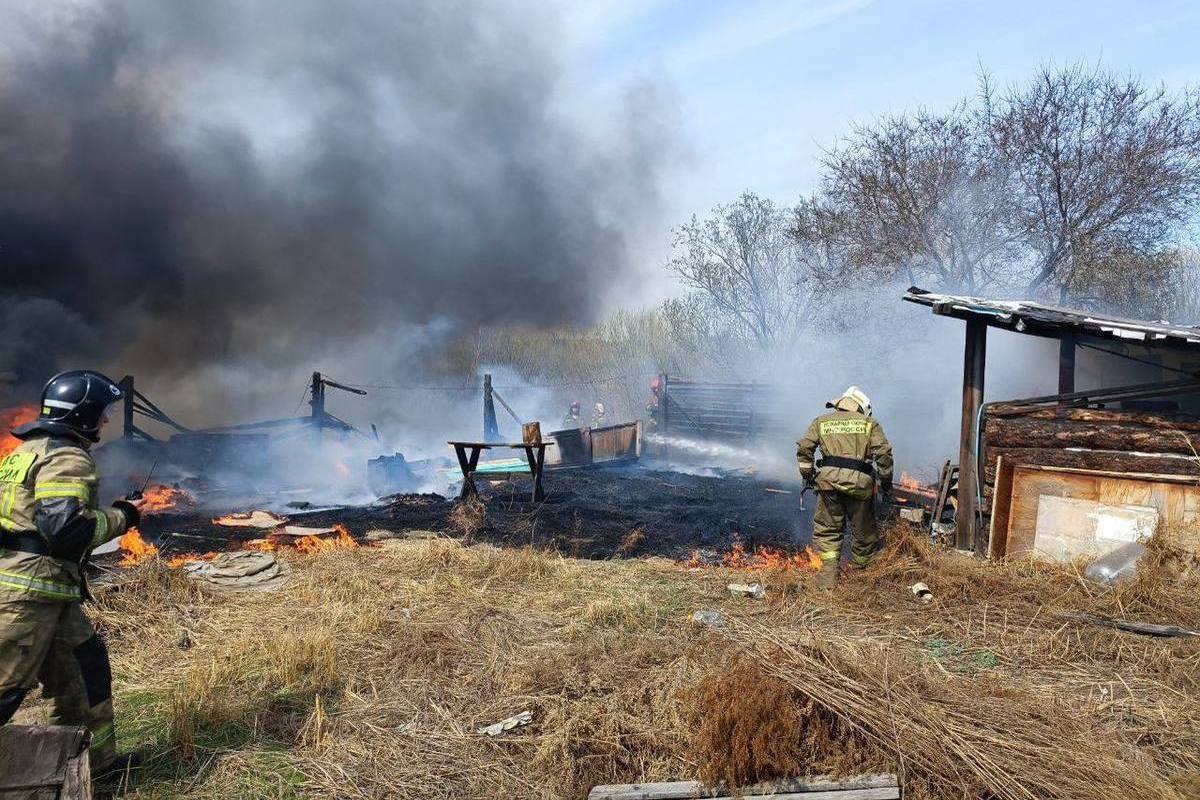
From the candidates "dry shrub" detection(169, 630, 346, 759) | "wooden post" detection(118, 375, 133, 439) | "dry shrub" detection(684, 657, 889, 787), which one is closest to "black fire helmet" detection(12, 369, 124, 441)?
"dry shrub" detection(169, 630, 346, 759)

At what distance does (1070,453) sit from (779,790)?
5.18 metres

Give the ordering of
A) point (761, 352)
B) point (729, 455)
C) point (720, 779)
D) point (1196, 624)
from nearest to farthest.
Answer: point (720, 779)
point (1196, 624)
point (729, 455)
point (761, 352)

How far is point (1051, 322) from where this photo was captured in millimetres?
6586

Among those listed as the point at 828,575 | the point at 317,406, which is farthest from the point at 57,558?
the point at 317,406

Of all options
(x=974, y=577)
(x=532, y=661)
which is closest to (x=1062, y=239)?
(x=974, y=577)

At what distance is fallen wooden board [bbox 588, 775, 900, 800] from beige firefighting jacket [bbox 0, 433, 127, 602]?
2.37 meters

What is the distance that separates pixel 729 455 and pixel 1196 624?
14.4m

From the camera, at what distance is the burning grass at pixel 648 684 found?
3248 mm

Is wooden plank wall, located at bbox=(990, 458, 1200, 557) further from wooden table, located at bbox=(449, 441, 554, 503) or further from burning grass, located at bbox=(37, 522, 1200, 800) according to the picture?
wooden table, located at bbox=(449, 441, 554, 503)

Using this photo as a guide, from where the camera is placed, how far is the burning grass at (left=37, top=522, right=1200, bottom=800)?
3.25m

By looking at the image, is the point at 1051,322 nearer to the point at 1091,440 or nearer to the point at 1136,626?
the point at 1091,440

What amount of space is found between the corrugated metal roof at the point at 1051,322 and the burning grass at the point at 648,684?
1.85 meters

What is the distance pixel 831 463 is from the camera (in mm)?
6582

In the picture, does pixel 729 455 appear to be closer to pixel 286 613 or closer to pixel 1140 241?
pixel 1140 241
